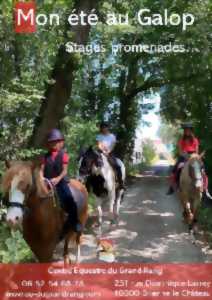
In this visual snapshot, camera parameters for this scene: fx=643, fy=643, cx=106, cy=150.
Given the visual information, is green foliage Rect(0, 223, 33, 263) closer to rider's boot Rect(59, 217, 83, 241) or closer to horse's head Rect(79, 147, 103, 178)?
rider's boot Rect(59, 217, 83, 241)

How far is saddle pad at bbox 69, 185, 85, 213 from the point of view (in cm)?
448

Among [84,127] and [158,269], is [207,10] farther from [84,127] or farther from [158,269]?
[158,269]

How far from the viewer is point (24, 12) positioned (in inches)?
165

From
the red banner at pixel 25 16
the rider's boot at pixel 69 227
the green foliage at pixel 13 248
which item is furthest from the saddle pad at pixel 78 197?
the red banner at pixel 25 16

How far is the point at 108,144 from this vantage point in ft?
15.9

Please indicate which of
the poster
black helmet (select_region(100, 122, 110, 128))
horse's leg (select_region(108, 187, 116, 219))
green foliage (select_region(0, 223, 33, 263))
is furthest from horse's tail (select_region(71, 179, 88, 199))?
green foliage (select_region(0, 223, 33, 263))

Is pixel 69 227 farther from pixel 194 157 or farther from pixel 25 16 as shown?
pixel 25 16

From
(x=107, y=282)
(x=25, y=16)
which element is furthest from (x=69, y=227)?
(x=25, y=16)

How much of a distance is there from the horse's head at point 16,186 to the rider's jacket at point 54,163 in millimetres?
171

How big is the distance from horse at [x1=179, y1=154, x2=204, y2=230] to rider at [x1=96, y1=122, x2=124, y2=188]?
555 mm

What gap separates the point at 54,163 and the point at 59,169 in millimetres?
54

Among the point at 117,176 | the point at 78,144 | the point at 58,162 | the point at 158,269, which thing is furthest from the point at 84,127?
the point at 158,269

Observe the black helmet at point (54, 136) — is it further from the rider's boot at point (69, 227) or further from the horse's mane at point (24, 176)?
the rider's boot at point (69, 227)

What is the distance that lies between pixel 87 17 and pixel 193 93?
915 mm
